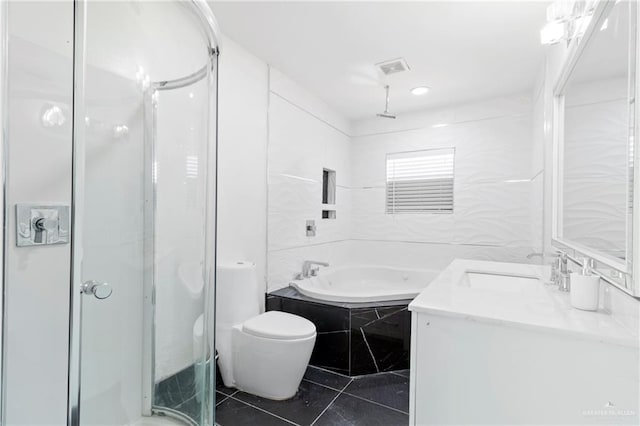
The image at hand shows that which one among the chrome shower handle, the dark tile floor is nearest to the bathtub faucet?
the dark tile floor

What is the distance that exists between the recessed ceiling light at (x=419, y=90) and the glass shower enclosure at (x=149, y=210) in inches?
78.8

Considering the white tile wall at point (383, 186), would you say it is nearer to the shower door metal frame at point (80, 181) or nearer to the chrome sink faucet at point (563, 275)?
the shower door metal frame at point (80, 181)

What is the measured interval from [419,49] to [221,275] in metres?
2.06

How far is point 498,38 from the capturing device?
211 cm

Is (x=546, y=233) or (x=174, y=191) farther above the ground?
(x=174, y=191)

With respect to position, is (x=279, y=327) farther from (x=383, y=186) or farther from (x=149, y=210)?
(x=383, y=186)

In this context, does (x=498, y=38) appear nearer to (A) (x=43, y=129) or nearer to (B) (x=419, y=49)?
(B) (x=419, y=49)

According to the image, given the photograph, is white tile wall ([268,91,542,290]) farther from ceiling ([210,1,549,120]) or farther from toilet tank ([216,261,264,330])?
toilet tank ([216,261,264,330])

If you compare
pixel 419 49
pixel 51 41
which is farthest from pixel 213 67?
pixel 419 49

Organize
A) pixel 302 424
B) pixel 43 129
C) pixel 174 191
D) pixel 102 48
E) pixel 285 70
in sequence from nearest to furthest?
1. pixel 43 129
2. pixel 102 48
3. pixel 174 191
4. pixel 302 424
5. pixel 285 70

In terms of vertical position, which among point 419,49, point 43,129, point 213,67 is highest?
point 419,49

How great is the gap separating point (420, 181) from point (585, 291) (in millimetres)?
2567

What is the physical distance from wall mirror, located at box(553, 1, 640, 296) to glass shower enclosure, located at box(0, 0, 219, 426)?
5.09 ft

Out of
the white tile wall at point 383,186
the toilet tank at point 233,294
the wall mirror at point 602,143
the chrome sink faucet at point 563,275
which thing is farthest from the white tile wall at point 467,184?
the toilet tank at point 233,294
